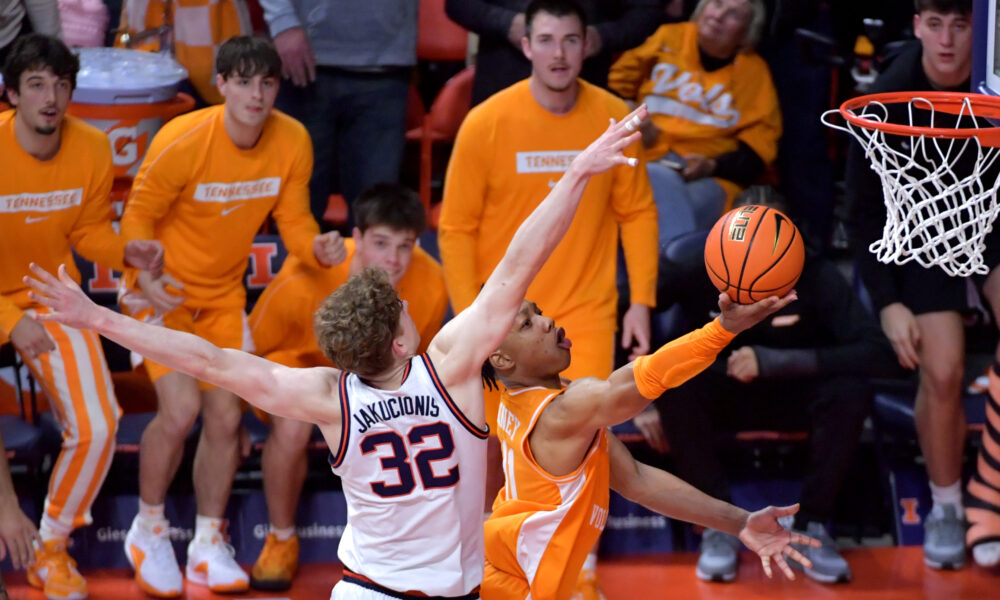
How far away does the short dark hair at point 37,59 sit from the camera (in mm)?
5801

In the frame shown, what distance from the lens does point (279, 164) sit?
20.8 ft

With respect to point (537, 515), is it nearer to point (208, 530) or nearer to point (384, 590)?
point (384, 590)

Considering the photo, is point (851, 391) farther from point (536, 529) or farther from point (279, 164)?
point (279, 164)

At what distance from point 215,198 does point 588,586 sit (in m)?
2.37

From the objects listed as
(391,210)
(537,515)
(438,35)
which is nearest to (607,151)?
(537,515)

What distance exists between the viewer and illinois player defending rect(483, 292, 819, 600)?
14.1ft

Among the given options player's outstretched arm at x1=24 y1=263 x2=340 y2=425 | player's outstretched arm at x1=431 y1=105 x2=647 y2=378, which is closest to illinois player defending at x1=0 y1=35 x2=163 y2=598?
player's outstretched arm at x1=24 y1=263 x2=340 y2=425

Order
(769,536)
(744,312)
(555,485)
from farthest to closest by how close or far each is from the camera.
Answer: (555,485), (769,536), (744,312)

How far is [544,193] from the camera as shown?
6.00 m

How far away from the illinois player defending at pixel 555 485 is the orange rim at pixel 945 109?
46.4 inches

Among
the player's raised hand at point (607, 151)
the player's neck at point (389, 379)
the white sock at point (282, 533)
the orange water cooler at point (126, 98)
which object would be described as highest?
the player's raised hand at point (607, 151)

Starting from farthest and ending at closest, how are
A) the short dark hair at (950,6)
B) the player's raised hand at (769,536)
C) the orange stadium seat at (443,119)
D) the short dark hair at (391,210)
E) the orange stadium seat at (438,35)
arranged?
the orange stadium seat at (438,35), the orange stadium seat at (443,119), the short dark hair at (391,210), the short dark hair at (950,6), the player's raised hand at (769,536)

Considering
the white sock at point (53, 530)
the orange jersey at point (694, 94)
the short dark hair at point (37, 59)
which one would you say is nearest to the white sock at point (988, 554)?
the orange jersey at point (694, 94)

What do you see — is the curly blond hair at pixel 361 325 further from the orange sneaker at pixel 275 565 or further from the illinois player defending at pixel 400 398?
the orange sneaker at pixel 275 565
